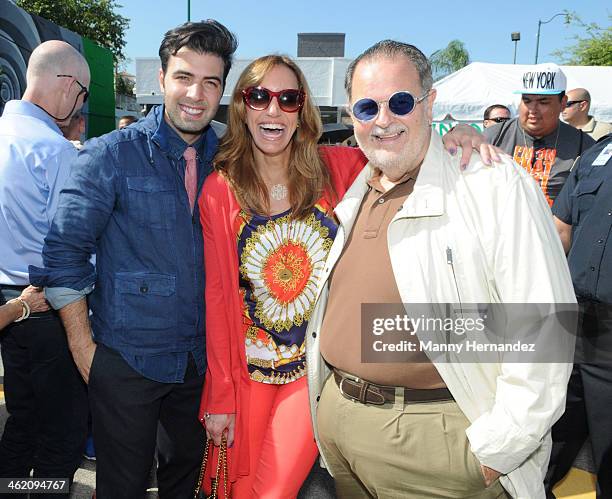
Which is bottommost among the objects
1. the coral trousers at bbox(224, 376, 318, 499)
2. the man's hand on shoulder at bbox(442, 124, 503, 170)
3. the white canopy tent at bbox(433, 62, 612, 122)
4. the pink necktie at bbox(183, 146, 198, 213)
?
the coral trousers at bbox(224, 376, 318, 499)

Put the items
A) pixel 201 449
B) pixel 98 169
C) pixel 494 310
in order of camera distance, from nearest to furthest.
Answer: pixel 494 310
pixel 98 169
pixel 201 449

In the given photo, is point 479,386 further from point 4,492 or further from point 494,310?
point 4,492

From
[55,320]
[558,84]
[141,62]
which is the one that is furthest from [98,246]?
[141,62]

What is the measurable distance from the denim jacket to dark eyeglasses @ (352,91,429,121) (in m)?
0.88

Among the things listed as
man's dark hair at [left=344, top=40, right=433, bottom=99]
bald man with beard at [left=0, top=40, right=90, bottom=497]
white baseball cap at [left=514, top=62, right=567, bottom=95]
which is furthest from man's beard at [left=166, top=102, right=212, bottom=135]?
white baseball cap at [left=514, top=62, right=567, bottom=95]

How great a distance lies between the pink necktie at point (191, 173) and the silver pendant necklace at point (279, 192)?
37 cm

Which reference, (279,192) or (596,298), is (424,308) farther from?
(596,298)

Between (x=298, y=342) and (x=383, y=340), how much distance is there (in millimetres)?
577

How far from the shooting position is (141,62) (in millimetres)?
20344

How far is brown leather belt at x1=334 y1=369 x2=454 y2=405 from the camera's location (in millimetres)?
1896

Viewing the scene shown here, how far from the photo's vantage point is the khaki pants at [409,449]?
6.07 ft

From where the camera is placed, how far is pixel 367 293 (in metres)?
1.98

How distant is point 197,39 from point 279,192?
0.80 meters

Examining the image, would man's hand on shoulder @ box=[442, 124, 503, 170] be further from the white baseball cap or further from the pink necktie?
the white baseball cap
